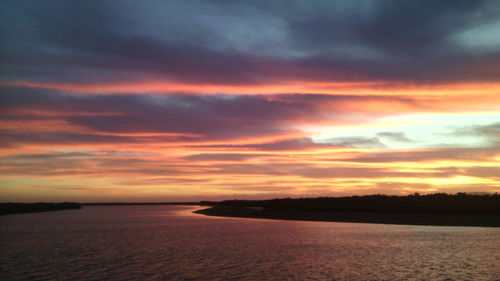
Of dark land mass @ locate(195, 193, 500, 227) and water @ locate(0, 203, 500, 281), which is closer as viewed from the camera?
water @ locate(0, 203, 500, 281)

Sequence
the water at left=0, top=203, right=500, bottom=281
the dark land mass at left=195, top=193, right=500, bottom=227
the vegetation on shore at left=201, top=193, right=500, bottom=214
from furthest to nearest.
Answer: the vegetation on shore at left=201, top=193, right=500, bottom=214 → the dark land mass at left=195, top=193, right=500, bottom=227 → the water at left=0, top=203, right=500, bottom=281

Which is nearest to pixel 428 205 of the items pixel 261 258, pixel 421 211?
pixel 421 211

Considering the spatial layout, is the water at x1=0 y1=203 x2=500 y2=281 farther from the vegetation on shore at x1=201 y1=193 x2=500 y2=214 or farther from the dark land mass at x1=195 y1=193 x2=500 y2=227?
the vegetation on shore at x1=201 y1=193 x2=500 y2=214

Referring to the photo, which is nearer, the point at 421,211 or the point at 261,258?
the point at 261,258

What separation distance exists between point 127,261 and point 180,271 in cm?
646

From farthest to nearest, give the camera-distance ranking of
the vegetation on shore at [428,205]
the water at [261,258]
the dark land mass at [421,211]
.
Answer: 1. the vegetation on shore at [428,205]
2. the dark land mass at [421,211]
3. the water at [261,258]

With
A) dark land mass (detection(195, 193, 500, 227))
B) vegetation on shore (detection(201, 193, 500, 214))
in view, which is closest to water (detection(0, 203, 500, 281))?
dark land mass (detection(195, 193, 500, 227))

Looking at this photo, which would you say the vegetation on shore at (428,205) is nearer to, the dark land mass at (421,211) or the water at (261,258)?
the dark land mass at (421,211)

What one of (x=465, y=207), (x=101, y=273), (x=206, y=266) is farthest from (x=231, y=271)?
(x=465, y=207)

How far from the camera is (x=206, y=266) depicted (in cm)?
2761

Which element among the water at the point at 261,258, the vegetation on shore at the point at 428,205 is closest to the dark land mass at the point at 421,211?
the vegetation on shore at the point at 428,205

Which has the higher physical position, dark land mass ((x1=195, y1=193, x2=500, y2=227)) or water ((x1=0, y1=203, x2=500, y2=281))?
dark land mass ((x1=195, y1=193, x2=500, y2=227))

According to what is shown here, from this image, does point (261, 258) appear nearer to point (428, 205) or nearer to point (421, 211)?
point (421, 211)

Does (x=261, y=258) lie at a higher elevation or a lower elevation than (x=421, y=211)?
lower
